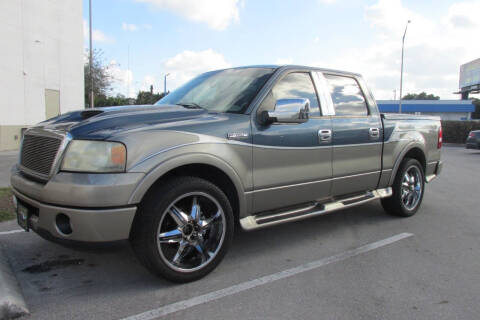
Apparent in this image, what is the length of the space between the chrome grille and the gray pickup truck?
0.01 meters

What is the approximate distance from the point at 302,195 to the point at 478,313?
5.83 feet

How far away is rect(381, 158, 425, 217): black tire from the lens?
539 centimetres

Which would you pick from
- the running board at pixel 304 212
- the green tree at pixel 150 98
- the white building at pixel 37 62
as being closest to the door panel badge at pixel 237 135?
the running board at pixel 304 212

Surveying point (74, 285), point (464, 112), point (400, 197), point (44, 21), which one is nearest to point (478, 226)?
point (400, 197)

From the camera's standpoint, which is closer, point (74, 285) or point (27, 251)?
point (74, 285)

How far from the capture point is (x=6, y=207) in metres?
5.35

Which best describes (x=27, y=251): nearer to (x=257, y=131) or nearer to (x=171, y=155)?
(x=171, y=155)

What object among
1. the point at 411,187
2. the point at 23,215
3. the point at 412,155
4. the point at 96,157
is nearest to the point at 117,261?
the point at 23,215

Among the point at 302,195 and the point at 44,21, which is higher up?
the point at 44,21

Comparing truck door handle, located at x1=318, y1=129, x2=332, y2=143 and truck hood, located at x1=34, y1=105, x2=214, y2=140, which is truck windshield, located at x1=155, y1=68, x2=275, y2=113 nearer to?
truck hood, located at x1=34, y1=105, x2=214, y2=140

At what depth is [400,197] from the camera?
17.8ft

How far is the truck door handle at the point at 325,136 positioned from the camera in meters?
4.19

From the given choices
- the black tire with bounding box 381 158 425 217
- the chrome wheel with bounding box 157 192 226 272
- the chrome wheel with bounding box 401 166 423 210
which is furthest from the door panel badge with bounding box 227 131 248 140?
the chrome wheel with bounding box 401 166 423 210

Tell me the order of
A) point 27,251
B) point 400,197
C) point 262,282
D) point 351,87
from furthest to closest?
point 400,197, point 351,87, point 27,251, point 262,282
